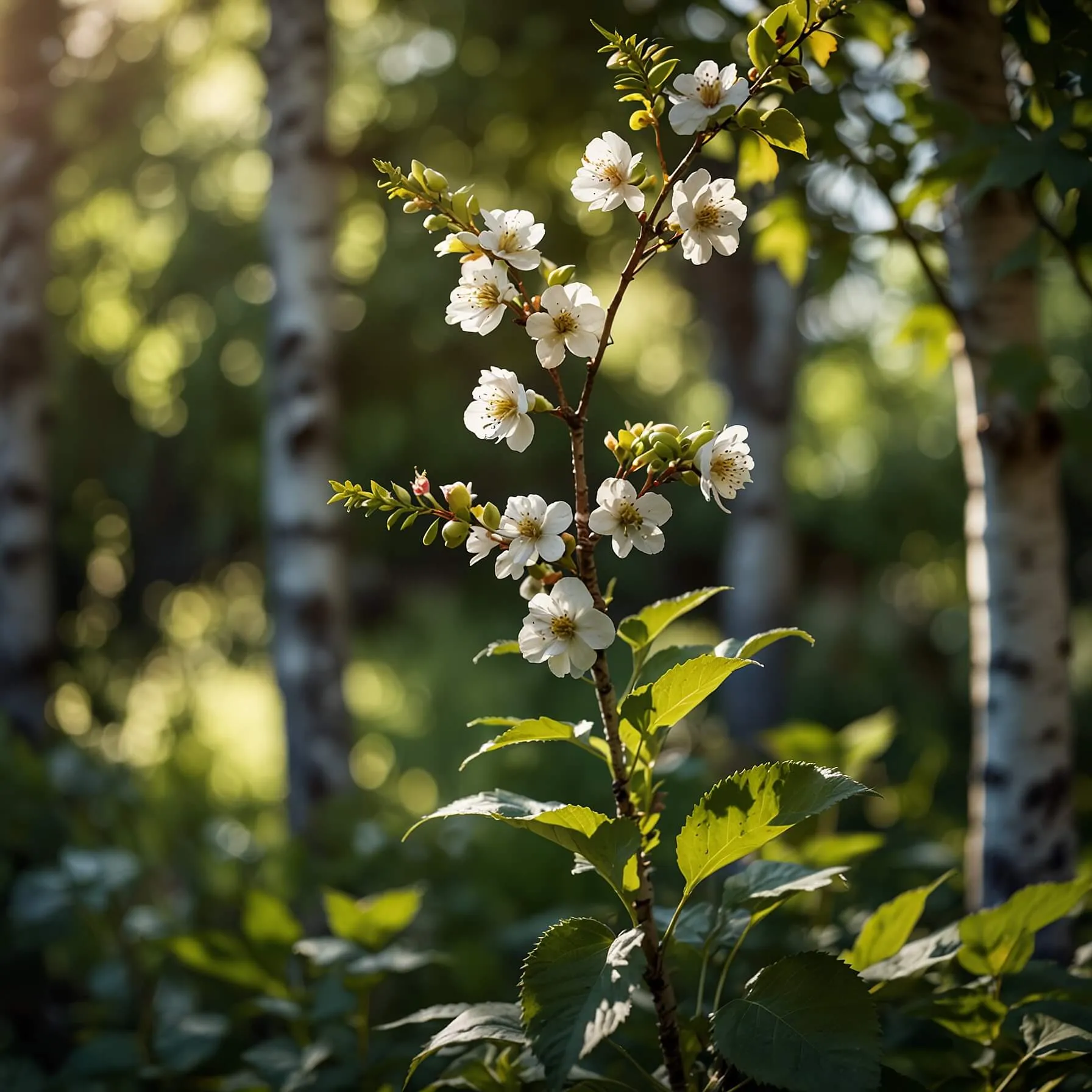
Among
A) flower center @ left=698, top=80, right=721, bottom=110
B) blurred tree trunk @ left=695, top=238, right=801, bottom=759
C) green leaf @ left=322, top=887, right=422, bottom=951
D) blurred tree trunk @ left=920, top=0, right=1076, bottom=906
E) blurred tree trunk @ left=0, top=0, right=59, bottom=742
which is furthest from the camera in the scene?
blurred tree trunk @ left=695, top=238, right=801, bottom=759

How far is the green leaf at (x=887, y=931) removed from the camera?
3.76 ft

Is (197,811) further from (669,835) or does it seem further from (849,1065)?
(849,1065)

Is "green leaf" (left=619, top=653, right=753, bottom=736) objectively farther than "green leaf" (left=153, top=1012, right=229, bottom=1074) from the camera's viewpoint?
No

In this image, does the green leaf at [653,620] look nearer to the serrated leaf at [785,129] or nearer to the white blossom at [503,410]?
the white blossom at [503,410]

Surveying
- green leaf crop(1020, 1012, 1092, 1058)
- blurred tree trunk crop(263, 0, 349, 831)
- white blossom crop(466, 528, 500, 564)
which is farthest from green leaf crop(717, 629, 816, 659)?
blurred tree trunk crop(263, 0, 349, 831)

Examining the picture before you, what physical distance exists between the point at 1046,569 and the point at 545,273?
931mm

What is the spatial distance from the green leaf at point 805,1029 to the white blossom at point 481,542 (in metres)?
0.46

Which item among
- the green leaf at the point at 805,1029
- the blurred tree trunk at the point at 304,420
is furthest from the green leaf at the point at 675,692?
the blurred tree trunk at the point at 304,420

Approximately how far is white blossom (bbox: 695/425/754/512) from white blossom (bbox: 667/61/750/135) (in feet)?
0.90

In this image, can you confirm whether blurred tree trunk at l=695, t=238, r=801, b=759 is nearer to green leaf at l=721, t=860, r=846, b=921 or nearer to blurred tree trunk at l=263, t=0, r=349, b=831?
blurred tree trunk at l=263, t=0, r=349, b=831

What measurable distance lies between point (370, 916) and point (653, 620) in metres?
0.64

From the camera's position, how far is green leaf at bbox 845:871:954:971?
115cm

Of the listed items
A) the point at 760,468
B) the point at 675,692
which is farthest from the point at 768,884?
the point at 760,468

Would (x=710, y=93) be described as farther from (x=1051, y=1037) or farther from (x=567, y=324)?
(x=1051, y=1037)
